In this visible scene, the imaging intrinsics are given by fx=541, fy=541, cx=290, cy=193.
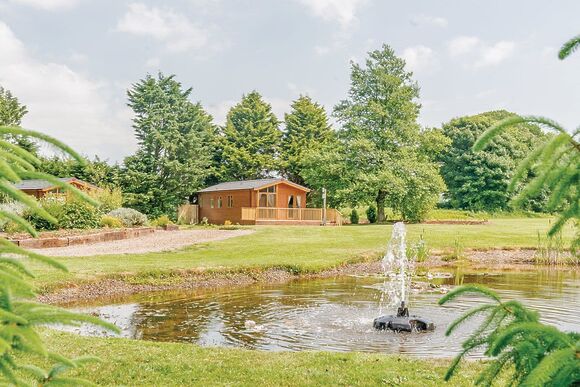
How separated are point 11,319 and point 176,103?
4554cm

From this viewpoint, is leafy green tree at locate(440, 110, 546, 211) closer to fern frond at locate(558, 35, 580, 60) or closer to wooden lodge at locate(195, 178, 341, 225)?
wooden lodge at locate(195, 178, 341, 225)

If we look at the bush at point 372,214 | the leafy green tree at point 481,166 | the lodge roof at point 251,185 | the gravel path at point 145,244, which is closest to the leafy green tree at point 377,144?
the bush at point 372,214

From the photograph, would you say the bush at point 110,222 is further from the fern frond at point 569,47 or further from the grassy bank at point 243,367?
the fern frond at point 569,47

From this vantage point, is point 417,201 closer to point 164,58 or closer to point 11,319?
point 164,58

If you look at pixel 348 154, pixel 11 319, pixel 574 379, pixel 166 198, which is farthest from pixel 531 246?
pixel 166 198

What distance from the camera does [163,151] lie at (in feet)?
148

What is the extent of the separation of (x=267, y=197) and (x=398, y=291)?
26479 millimetres

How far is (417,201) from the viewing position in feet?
124

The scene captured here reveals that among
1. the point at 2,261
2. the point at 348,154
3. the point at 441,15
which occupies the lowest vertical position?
the point at 2,261

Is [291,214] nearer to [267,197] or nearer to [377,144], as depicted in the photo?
[267,197]

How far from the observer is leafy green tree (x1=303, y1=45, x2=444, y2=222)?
37375 millimetres

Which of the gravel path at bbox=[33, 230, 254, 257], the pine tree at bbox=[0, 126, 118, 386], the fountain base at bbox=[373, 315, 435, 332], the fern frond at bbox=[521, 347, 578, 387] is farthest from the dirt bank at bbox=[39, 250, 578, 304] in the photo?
the fern frond at bbox=[521, 347, 578, 387]

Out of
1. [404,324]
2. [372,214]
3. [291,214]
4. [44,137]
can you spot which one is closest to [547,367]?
[44,137]

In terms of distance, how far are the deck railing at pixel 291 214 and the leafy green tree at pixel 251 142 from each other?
11528 millimetres
